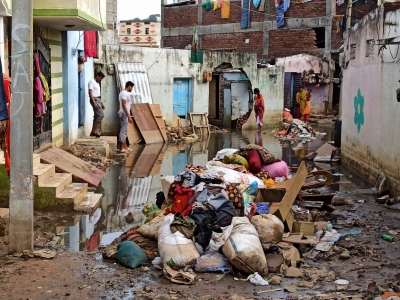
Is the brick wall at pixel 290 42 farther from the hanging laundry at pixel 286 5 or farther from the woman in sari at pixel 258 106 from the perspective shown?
the woman in sari at pixel 258 106

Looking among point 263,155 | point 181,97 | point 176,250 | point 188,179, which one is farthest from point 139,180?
point 181,97

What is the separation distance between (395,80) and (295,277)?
5602 millimetres

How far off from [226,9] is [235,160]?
78.9 ft

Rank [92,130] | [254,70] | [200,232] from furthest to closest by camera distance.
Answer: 1. [254,70]
2. [92,130]
3. [200,232]

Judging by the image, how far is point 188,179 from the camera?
7.54 meters

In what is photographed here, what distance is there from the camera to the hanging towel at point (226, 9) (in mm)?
31625

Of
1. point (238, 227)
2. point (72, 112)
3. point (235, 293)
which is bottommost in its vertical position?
point (235, 293)

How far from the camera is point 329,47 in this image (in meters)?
28.0

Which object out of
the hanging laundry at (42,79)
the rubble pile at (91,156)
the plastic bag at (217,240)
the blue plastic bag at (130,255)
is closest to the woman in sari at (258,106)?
the rubble pile at (91,156)

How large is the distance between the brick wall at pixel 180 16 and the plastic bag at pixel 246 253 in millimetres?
28490

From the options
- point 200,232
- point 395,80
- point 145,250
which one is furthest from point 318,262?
point 395,80

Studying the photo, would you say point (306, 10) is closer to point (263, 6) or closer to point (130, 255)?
point (263, 6)

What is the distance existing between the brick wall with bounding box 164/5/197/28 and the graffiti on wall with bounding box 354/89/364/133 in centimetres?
2127

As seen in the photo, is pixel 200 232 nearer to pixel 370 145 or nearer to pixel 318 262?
pixel 318 262
